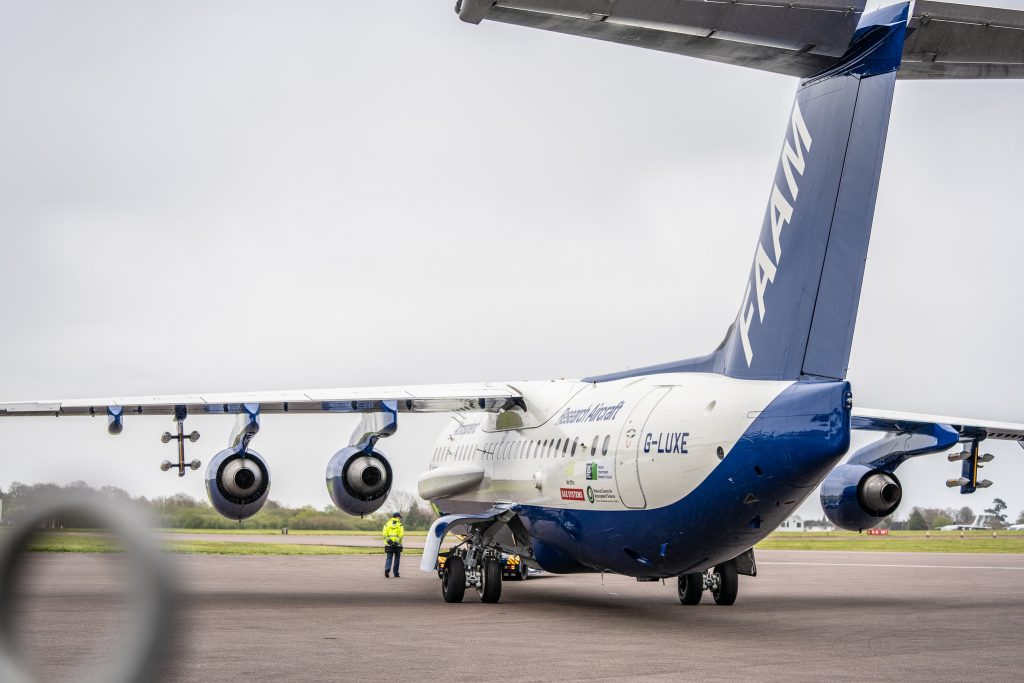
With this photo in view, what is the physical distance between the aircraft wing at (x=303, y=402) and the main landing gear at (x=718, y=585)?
13.2ft

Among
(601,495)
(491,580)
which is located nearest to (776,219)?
(601,495)

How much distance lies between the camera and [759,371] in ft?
37.2

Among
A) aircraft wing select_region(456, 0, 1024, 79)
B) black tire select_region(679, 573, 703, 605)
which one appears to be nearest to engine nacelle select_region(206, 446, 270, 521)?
black tire select_region(679, 573, 703, 605)

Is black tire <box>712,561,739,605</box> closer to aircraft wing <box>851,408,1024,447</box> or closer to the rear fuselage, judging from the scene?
the rear fuselage

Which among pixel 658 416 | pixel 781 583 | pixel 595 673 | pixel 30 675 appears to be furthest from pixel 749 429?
pixel 781 583

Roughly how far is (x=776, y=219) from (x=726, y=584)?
6560mm

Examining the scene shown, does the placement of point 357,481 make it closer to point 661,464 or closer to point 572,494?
point 572,494

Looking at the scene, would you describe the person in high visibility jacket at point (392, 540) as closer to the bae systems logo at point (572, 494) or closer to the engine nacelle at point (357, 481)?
the engine nacelle at point (357, 481)

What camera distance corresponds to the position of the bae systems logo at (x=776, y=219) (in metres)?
11.4

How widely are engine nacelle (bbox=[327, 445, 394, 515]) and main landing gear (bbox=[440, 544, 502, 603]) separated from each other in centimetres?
157

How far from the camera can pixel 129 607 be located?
2184 millimetres

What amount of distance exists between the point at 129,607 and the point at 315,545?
3688 cm

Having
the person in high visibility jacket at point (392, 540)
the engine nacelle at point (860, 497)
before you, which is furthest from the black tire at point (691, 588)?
the person in high visibility jacket at point (392, 540)

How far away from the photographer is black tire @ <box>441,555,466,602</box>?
54.4 feet
